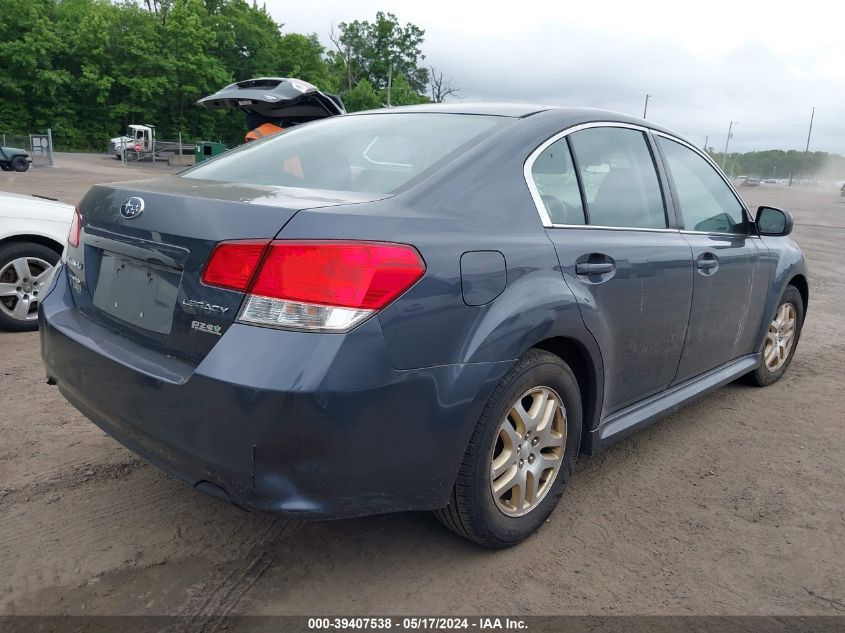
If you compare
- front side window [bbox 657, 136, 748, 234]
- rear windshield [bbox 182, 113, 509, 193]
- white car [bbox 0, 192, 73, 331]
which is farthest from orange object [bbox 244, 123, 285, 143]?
front side window [bbox 657, 136, 748, 234]

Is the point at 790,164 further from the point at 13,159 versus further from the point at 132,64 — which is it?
the point at 13,159

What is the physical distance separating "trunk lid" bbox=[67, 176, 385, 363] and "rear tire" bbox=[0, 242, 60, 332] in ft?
9.48

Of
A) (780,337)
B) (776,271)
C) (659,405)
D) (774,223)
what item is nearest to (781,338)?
(780,337)

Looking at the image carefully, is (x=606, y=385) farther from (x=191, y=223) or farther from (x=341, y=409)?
(x=191, y=223)

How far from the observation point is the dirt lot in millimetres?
2285

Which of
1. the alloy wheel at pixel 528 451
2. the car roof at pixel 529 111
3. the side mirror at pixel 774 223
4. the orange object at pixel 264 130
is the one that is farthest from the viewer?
the orange object at pixel 264 130

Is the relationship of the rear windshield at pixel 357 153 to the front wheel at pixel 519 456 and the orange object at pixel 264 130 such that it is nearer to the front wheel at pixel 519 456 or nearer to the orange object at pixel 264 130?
the front wheel at pixel 519 456

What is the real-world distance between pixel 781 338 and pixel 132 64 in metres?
55.4

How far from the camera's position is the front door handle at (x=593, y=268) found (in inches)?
103

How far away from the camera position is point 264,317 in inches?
76.9

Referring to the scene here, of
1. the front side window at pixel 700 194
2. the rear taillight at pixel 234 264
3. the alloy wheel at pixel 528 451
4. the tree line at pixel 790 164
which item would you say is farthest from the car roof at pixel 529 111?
the tree line at pixel 790 164

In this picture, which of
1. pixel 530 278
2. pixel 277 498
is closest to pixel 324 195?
pixel 530 278

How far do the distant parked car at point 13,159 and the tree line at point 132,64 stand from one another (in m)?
24.2

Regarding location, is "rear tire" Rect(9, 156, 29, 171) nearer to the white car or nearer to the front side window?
the white car
